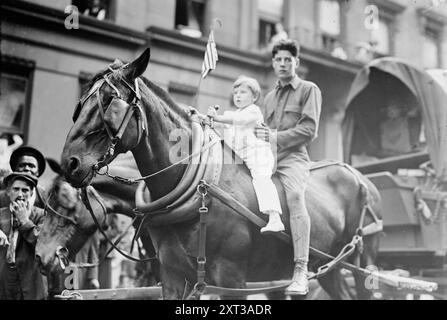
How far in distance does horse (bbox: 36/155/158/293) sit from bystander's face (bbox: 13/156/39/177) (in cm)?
20

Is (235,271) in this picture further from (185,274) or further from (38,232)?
(38,232)

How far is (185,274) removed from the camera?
9.51 feet

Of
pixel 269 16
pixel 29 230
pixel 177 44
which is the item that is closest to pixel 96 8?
pixel 177 44

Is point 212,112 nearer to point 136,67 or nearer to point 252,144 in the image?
point 252,144

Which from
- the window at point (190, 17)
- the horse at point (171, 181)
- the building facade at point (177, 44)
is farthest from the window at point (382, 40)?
the horse at point (171, 181)

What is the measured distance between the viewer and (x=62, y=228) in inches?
129

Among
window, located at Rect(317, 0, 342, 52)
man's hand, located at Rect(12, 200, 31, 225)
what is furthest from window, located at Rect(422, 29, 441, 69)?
man's hand, located at Rect(12, 200, 31, 225)

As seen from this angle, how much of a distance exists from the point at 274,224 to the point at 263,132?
58 cm

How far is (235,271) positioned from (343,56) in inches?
166

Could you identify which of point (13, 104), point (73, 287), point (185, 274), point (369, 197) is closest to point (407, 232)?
point (369, 197)

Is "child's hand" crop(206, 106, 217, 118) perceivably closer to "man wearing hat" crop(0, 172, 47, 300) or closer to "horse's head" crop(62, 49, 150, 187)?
"horse's head" crop(62, 49, 150, 187)

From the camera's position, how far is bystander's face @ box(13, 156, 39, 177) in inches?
138

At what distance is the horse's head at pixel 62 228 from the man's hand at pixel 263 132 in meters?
1.32

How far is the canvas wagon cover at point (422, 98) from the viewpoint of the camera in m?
4.78
